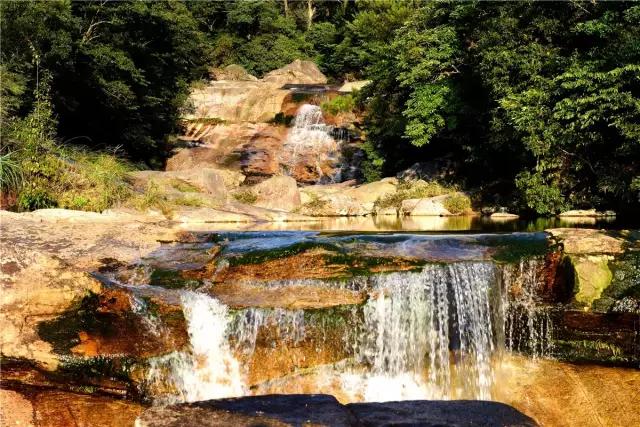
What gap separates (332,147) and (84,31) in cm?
1257

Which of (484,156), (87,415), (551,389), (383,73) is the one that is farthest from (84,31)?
(551,389)

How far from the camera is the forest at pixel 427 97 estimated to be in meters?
14.3

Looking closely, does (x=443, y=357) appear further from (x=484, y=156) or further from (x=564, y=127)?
(x=484, y=156)

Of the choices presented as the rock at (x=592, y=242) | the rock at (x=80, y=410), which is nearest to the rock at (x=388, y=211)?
the rock at (x=592, y=242)

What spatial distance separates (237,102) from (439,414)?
29.1m

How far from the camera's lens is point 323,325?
6305 mm

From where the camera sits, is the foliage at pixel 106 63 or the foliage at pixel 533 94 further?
the foliage at pixel 533 94

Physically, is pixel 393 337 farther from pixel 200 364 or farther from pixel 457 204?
pixel 457 204

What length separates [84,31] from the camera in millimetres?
17703

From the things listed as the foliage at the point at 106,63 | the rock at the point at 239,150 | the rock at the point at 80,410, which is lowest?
the rock at the point at 80,410

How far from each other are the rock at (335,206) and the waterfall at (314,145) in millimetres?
5300

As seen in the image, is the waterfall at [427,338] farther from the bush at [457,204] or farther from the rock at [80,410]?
the bush at [457,204]

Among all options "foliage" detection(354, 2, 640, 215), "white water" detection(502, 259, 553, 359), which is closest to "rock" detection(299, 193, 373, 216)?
"foliage" detection(354, 2, 640, 215)

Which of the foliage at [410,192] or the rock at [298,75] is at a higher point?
the rock at [298,75]
